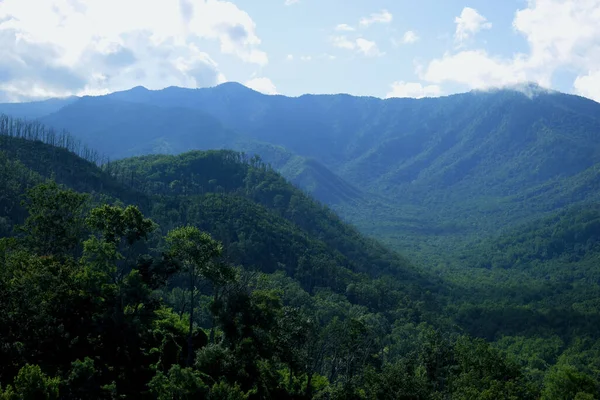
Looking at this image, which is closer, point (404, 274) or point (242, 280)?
point (242, 280)

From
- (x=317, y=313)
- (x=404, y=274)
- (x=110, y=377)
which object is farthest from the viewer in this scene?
(x=404, y=274)

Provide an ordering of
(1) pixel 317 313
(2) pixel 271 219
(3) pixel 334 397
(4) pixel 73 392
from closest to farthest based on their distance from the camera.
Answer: (4) pixel 73 392
(3) pixel 334 397
(1) pixel 317 313
(2) pixel 271 219

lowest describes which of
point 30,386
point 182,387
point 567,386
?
point 567,386

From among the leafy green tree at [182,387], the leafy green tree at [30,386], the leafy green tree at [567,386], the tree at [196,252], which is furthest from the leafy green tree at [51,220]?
the leafy green tree at [567,386]

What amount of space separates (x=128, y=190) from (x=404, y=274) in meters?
109

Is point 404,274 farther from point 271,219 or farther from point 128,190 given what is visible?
point 128,190

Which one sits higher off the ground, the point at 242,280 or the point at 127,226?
the point at 127,226

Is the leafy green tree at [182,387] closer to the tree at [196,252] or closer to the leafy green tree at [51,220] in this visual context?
the tree at [196,252]

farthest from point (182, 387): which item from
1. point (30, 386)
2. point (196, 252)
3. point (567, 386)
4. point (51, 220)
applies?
point (567, 386)

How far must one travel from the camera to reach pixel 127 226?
48.1m

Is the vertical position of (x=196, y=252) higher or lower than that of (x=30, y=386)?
higher

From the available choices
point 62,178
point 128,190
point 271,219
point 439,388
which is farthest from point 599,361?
point 62,178

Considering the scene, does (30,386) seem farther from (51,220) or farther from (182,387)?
(51,220)

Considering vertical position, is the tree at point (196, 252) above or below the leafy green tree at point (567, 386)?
above
